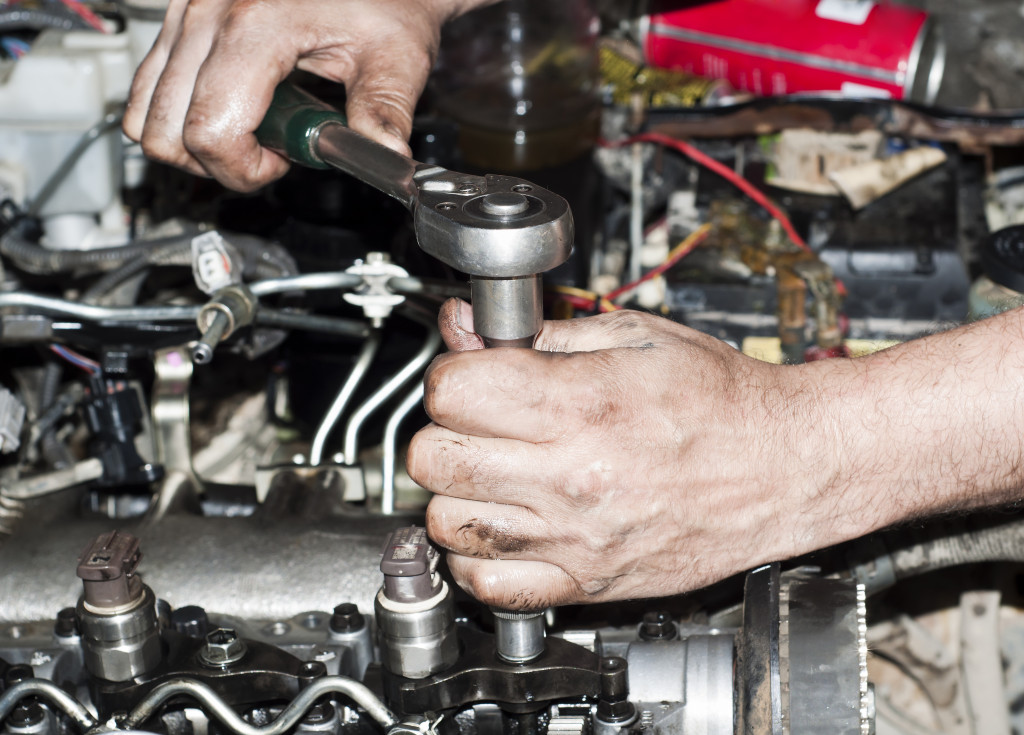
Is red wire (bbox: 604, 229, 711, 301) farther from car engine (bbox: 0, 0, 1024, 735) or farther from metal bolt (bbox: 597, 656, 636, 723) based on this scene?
metal bolt (bbox: 597, 656, 636, 723)

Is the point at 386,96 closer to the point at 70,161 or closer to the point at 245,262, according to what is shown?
the point at 245,262

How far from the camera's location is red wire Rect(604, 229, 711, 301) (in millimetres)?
1464

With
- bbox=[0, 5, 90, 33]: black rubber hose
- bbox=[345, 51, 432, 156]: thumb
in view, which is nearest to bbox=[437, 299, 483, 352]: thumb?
bbox=[345, 51, 432, 156]: thumb

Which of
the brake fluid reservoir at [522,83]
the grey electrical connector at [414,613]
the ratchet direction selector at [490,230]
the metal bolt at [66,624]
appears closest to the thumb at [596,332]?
the ratchet direction selector at [490,230]

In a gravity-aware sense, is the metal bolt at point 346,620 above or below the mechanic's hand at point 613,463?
below

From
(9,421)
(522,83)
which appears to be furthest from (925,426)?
(522,83)

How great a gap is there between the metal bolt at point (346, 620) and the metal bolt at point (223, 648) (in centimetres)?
9

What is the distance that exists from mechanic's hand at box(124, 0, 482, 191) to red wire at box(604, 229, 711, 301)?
0.39m

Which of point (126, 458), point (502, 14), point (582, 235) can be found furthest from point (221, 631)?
point (502, 14)

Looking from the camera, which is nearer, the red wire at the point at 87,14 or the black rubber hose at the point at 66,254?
the black rubber hose at the point at 66,254

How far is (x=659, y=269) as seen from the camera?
1474mm

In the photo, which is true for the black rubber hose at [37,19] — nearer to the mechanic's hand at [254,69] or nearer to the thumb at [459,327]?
the mechanic's hand at [254,69]

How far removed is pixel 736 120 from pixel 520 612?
40.4 inches

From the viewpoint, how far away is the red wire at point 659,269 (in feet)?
4.80
